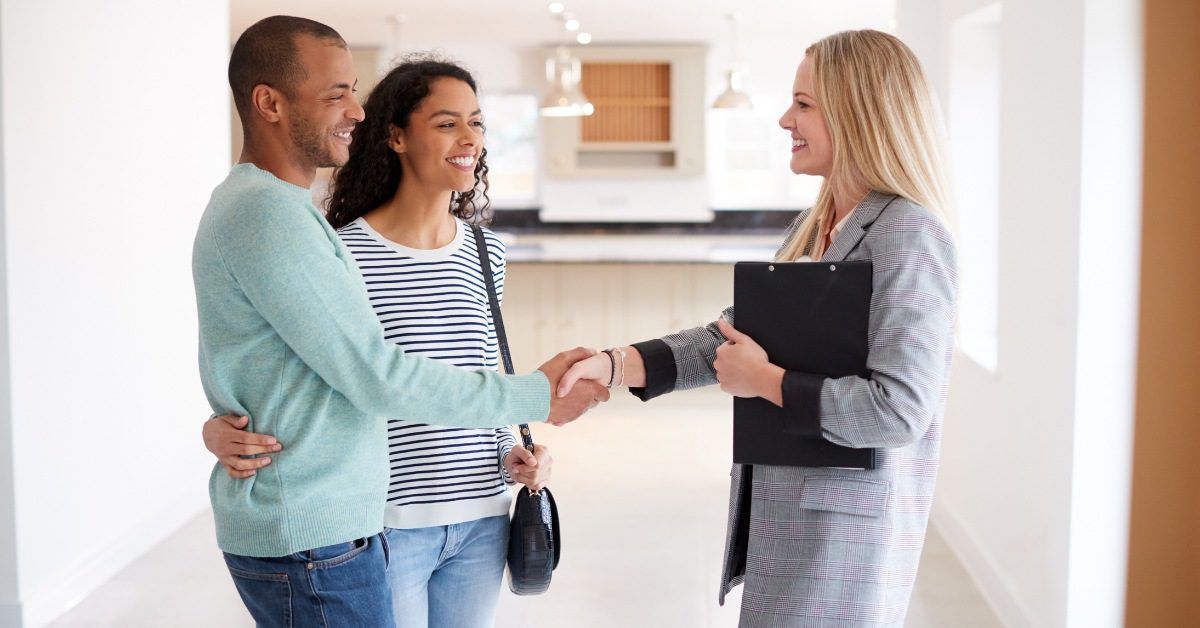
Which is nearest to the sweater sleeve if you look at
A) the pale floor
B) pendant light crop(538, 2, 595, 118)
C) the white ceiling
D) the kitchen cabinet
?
the pale floor

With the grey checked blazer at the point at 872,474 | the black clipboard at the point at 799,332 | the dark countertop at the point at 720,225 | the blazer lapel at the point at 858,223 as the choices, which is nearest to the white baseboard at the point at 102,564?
the grey checked blazer at the point at 872,474

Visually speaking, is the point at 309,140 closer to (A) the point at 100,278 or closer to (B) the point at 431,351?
(B) the point at 431,351

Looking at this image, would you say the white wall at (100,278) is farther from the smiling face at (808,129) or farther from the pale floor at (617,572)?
the smiling face at (808,129)

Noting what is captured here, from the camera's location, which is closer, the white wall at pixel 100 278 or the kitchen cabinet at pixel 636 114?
the white wall at pixel 100 278

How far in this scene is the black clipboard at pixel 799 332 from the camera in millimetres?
1544

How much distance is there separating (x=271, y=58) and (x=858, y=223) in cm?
84

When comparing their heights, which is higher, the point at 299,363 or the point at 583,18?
the point at 583,18

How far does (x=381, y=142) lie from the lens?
2006 millimetres

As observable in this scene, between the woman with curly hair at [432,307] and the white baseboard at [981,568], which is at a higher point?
the woman with curly hair at [432,307]

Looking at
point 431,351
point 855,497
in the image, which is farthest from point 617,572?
point 855,497

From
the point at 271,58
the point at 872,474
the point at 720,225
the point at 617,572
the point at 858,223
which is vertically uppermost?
the point at 271,58

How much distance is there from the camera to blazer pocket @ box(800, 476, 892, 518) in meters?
1.60

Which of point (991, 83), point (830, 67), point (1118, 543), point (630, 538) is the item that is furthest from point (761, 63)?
point (830, 67)

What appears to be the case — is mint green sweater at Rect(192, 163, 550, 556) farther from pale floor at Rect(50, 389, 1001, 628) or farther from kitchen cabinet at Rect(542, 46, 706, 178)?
kitchen cabinet at Rect(542, 46, 706, 178)
